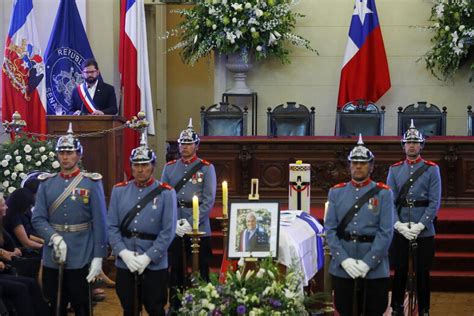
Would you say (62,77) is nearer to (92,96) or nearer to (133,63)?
(133,63)

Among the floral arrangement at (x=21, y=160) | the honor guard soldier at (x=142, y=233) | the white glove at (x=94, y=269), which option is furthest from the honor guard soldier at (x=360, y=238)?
the floral arrangement at (x=21, y=160)

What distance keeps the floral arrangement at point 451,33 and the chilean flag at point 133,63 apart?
421 cm

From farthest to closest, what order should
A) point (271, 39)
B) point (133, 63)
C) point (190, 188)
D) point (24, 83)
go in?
point (271, 39)
point (133, 63)
point (24, 83)
point (190, 188)

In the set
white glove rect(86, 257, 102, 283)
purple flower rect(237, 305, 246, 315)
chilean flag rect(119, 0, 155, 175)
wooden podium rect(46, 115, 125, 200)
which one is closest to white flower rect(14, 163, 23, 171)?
wooden podium rect(46, 115, 125, 200)

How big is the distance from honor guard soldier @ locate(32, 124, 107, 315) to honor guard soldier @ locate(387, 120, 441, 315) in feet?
8.70

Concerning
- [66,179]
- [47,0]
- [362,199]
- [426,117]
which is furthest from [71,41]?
[362,199]

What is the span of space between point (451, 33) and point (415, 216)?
625cm

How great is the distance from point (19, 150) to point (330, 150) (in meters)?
3.86

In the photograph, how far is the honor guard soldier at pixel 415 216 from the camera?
890cm

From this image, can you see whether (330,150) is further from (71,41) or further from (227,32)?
(71,41)

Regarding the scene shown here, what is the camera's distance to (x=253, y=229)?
7.32 meters

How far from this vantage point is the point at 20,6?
42.3 feet

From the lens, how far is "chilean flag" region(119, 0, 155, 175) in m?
13.8

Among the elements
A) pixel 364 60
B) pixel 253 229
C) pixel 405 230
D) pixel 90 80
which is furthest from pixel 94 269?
pixel 364 60
